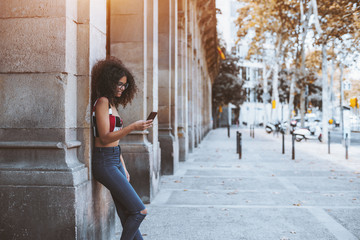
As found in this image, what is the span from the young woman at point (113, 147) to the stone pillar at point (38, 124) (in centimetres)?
37

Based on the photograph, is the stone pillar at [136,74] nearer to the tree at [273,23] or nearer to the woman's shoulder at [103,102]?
the woman's shoulder at [103,102]

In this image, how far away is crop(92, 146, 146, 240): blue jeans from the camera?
367 centimetres

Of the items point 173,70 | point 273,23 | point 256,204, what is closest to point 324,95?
point 273,23

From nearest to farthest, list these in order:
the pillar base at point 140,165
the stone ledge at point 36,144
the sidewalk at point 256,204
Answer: the stone ledge at point 36,144
the sidewalk at point 256,204
the pillar base at point 140,165

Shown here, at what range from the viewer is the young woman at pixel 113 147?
3.62 meters

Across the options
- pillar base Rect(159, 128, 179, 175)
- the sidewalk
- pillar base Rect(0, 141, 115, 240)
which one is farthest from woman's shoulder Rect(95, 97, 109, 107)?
pillar base Rect(159, 128, 179, 175)

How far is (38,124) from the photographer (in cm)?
404

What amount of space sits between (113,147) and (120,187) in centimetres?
37

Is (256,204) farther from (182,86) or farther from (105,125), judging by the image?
(182,86)

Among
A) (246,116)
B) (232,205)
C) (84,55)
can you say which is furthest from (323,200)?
(246,116)

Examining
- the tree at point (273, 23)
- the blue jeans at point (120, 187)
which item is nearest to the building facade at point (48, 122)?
the blue jeans at point (120, 187)

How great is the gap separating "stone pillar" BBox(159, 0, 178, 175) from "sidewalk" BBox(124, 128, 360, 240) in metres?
0.48

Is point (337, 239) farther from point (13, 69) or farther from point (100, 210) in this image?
point (13, 69)

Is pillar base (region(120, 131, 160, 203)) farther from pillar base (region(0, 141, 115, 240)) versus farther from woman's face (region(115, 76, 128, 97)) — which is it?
woman's face (region(115, 76, 128, 97))
